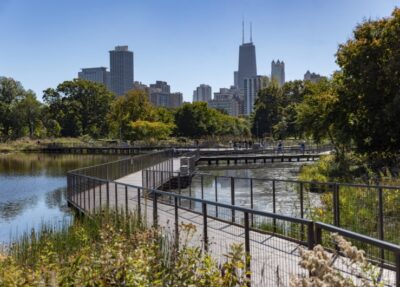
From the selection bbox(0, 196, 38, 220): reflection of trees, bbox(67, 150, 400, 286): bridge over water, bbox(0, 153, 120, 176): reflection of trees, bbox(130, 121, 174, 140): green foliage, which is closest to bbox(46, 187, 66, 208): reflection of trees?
bbox(0, 196, 38, 220): reflection of trees

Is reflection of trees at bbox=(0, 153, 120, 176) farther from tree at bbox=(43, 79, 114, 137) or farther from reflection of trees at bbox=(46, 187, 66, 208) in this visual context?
tree at bbox=(43, 79, 114, 137)

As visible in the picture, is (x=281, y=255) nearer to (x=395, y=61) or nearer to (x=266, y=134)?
(x=395, y=61)

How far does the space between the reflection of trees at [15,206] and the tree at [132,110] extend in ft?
213

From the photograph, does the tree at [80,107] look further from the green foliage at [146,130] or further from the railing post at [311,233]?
the railing post at [311,233]

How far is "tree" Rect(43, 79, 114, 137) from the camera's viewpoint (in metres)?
114

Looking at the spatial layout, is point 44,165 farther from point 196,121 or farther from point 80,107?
point 80,107

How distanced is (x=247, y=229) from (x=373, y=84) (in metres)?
22.7

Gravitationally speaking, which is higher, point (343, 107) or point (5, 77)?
point (5, 77)

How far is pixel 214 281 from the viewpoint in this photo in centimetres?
452

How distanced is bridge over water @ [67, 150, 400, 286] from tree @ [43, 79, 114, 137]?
91.5 meters

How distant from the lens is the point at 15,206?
25.5m

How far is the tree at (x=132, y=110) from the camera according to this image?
93.5m

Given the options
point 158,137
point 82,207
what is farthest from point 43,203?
point 158,137

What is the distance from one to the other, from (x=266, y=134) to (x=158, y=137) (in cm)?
3232
